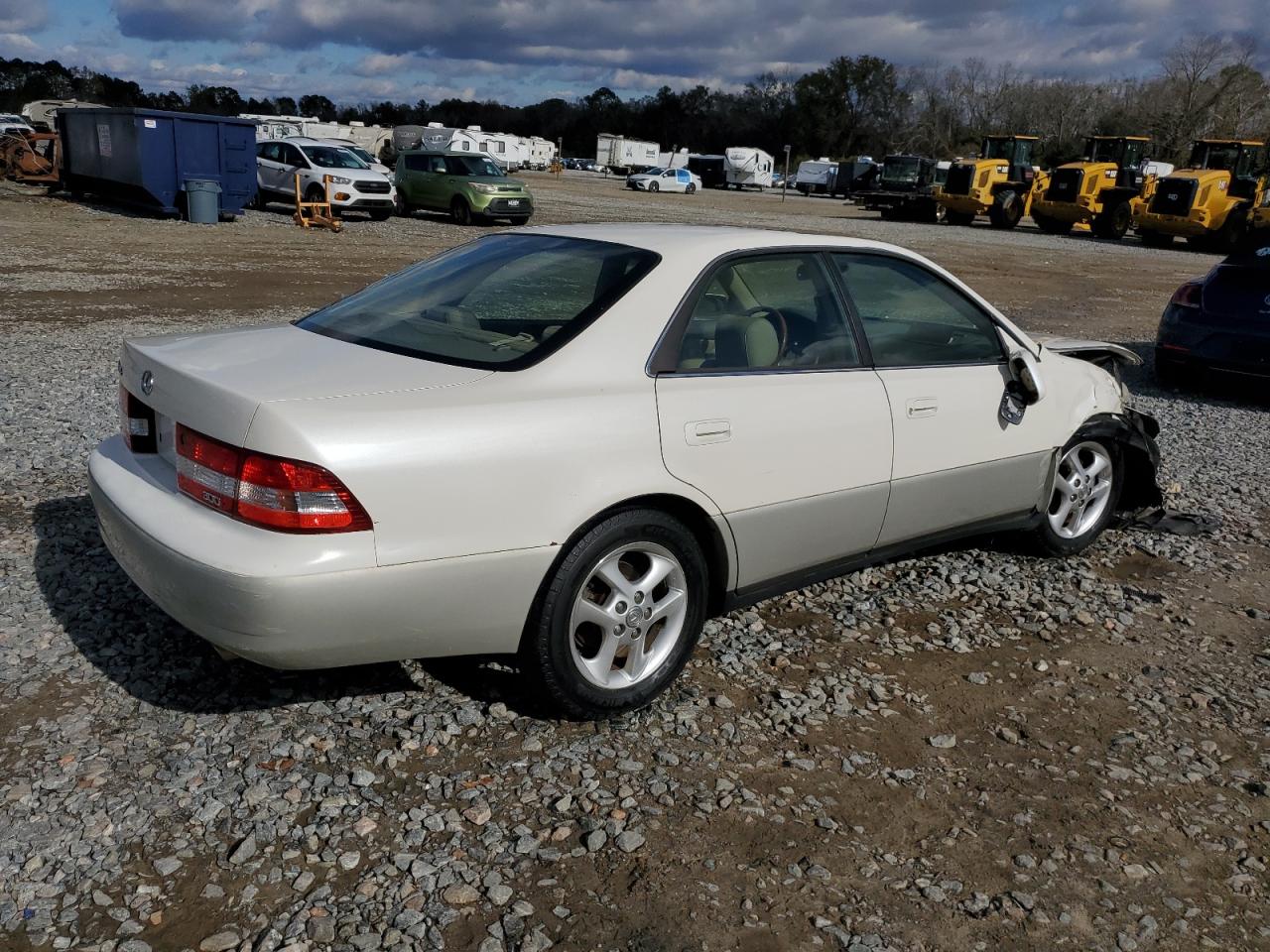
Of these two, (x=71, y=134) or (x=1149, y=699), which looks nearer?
(x=1149, y=699)

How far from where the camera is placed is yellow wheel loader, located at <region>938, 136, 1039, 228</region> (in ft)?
116

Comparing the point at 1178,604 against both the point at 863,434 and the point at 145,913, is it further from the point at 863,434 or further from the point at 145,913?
the point at 145,913

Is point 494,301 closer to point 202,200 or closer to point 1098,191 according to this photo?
point 202,200

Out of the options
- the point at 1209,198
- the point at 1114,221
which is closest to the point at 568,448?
A: the point at 1209,198

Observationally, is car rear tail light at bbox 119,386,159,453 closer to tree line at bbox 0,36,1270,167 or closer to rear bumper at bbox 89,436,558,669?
rear bumper at bbox 89,436,558,669

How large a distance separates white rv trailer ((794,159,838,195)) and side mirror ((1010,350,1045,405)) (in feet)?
208

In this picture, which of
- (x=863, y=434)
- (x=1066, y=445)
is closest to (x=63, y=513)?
(x=863, y=434)

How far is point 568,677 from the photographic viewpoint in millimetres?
3277

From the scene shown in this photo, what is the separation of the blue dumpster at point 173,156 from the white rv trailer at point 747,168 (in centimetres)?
5060

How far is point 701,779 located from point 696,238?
1.88 meters

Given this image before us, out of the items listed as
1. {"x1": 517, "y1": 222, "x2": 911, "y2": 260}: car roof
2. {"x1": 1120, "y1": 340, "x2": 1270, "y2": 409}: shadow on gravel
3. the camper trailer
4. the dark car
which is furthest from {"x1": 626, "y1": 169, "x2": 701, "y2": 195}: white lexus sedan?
{"x1": 517, "y1": 222, "x2": 911, "y2": 260}: car roof

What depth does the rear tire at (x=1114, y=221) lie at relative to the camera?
33125 millimetres

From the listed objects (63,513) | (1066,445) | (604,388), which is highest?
(604,388)

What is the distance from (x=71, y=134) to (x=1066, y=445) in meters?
25.8
